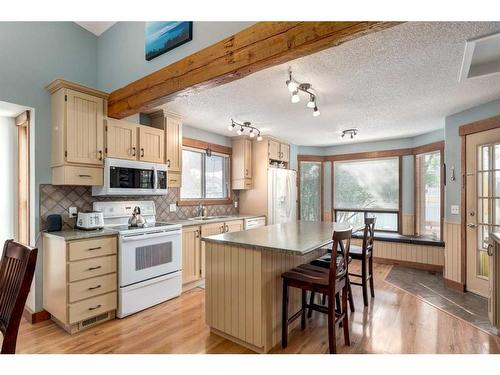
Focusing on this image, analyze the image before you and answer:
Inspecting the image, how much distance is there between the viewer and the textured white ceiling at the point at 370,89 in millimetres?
1999

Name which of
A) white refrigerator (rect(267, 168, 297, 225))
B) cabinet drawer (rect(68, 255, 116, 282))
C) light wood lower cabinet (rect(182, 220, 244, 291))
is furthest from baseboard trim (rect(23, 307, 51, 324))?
white refrigerator (rect(267, 168, 297, 225))

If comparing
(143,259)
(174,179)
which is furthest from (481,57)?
(143,259)

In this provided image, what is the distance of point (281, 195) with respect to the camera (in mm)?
5156

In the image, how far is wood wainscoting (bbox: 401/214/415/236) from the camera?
201 inches

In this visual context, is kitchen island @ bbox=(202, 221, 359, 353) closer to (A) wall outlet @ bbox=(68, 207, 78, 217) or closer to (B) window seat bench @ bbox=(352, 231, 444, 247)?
(A) wall outlet @ bbox=(68, 207, 78, 217)

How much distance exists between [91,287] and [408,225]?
524 cm

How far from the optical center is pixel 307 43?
1581 millimetres

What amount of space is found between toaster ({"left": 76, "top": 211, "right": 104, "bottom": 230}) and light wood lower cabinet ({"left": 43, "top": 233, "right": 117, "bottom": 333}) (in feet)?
0.87

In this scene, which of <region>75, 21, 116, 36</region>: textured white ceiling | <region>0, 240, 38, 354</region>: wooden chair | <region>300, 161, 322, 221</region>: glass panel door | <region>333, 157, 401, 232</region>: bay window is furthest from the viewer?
→ <region>300, 161, 322, 221</region>: glass panel door

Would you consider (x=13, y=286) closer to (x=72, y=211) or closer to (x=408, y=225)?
(x=72, y=211)

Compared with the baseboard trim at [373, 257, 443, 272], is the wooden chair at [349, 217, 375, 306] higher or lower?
higher

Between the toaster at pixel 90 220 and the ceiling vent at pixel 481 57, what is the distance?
3583 mm

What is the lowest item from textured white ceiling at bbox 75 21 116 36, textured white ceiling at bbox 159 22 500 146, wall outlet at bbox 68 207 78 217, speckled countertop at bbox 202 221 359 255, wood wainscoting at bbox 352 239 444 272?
wood wainscoting at bbox 352 239 444 272

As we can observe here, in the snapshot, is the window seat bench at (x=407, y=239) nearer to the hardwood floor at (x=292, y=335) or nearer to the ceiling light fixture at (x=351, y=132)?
the ceiling light fixture at (x=351, y=132)
